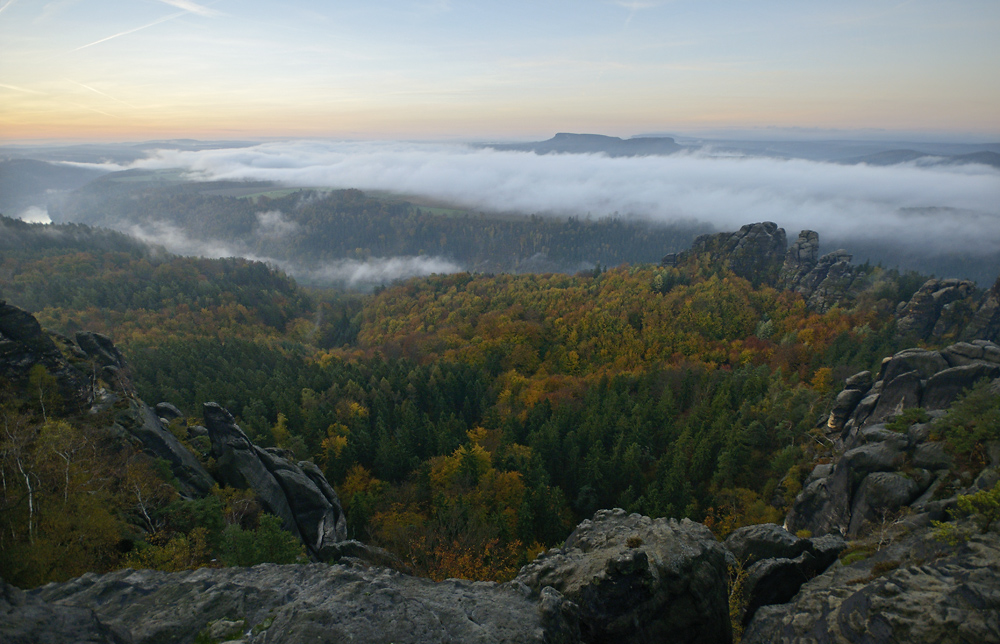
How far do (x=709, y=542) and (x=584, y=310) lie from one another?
94325 millimetres

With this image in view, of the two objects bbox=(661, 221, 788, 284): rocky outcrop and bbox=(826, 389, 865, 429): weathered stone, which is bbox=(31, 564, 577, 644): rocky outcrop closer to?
bbox=(826, 389, 865, 429): weathered stone

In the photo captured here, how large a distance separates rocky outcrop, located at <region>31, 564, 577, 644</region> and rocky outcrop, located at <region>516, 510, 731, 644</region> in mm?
1605

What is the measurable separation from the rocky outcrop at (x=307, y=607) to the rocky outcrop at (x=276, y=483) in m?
19.9

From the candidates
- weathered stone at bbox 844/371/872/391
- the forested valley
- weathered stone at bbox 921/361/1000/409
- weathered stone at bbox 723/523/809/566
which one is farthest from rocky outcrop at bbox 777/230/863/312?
weathered stone at bbox 723/523/809/566

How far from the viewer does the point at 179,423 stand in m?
42.2

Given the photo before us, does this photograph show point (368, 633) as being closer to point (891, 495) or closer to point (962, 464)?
point (891, 495)

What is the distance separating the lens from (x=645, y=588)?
1809cm

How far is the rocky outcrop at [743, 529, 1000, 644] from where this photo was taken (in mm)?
13547

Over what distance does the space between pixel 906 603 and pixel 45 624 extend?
83.4 ft

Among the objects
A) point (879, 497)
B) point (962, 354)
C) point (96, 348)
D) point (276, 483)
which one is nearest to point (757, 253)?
point (962, 354)

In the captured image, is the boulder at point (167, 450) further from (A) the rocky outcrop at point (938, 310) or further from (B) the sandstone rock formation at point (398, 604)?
(A) the rocky outcrop at point (938, 310)

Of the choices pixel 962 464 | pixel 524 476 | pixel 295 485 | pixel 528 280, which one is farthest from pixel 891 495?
pixel 528 280

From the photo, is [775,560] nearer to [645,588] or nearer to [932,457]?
[645,588]

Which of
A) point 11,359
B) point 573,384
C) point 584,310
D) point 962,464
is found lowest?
point 573,384
